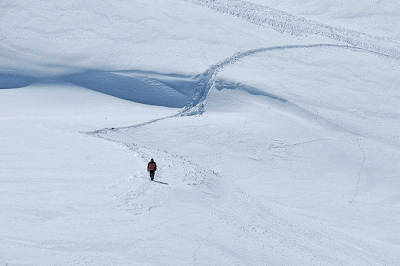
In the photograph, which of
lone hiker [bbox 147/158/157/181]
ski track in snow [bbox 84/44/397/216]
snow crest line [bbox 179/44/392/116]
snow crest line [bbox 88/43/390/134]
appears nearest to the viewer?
lone hiker [bbox 147/158/157/181]

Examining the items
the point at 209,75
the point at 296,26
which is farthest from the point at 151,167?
the point at 296,26

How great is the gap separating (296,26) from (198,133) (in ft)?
78.5

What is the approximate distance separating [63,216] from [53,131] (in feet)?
31.2

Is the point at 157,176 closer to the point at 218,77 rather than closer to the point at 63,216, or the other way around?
the point at 63,216

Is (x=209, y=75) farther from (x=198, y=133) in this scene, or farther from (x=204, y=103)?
(x=198, y=133)

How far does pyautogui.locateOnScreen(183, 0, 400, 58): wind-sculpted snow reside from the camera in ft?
156

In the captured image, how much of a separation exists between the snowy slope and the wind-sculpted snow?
0.31 m

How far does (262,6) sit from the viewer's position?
54812 millimetres

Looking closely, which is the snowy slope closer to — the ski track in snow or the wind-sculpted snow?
Result: the ski track in snow

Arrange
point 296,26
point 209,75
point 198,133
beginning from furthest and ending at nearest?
point 296,26, point 209,75, point 198,133

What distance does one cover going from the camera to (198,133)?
3027 cm

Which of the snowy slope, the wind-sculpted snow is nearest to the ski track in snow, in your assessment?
the snowy slope

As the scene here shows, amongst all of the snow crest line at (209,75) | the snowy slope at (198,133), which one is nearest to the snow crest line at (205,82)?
the snow crest line at (209,75)

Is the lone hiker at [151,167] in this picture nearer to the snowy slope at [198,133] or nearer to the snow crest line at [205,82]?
the snowy slope at [198,133]
